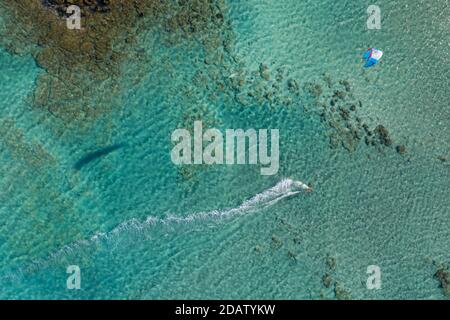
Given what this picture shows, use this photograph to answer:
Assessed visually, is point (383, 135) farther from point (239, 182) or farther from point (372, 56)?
point (239, 182)

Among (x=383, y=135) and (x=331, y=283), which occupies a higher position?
(x=383, y=135)

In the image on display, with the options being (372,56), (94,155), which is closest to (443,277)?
(372,56)

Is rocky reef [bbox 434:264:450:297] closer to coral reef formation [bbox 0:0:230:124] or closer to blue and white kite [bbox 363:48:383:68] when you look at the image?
blue and white kite [bbox 363:48:383:68]

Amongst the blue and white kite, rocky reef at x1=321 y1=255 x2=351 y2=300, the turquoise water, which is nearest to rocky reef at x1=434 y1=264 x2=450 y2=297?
the turquoise water

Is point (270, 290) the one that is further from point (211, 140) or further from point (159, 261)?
point (211, 140)

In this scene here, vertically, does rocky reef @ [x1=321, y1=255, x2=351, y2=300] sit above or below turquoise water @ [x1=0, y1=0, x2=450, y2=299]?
below
